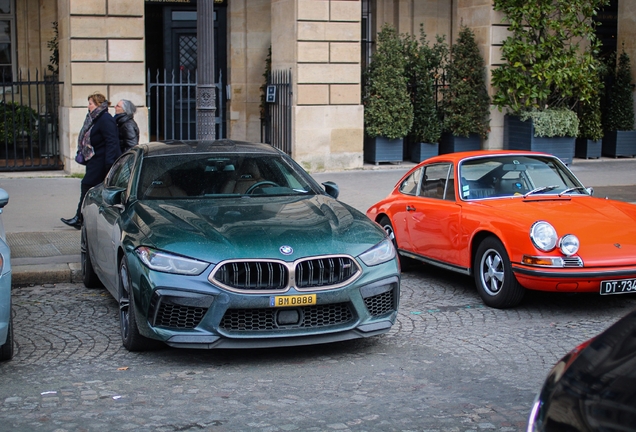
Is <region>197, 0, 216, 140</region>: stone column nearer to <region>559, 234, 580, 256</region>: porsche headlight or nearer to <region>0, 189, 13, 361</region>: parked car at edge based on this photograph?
<region>559, 234, 580, 256</region>: porsche headlight

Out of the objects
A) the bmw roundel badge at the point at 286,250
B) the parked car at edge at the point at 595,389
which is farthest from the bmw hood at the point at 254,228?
the parked car at edge at the point at 595,389

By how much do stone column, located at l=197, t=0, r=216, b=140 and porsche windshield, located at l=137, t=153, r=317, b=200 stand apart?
2.55 metres

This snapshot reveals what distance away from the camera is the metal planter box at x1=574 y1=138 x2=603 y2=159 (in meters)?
19.8

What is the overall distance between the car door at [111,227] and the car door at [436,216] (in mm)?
2845

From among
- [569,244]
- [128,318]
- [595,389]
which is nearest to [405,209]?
[569,244]

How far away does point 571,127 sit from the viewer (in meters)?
18.1

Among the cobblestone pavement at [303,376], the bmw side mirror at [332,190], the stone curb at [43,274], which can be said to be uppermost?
the bmw side mirror at [332,190]

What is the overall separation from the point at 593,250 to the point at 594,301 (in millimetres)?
1050

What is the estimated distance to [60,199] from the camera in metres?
13.9

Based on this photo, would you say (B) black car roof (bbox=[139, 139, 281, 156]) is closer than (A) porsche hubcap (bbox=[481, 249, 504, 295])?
Yes

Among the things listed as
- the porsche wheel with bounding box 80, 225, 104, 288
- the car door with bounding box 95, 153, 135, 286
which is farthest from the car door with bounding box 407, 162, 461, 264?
the porsche wheel with bounding box 80, 225, 104, 288

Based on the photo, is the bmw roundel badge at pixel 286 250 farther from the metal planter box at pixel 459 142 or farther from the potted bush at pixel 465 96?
the metal planter box at pixel 459 142

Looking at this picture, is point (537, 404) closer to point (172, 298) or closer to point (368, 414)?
point (368, 414)

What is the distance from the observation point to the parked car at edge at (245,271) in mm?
5887
